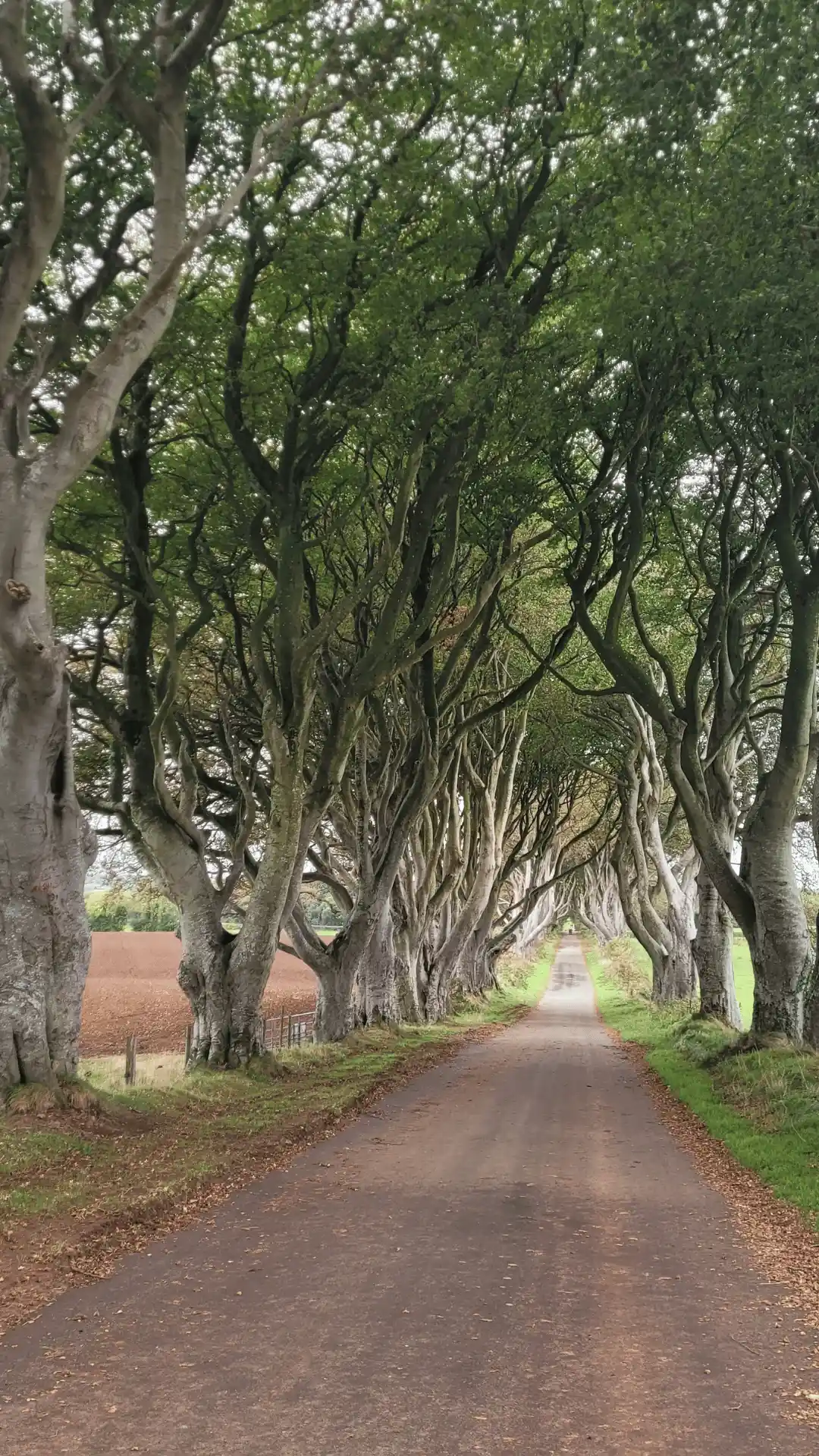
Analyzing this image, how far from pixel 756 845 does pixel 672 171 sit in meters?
9.02

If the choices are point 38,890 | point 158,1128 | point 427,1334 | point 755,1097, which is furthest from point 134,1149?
point 755,1097

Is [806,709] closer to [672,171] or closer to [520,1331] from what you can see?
[672,171]

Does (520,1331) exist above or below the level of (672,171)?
below

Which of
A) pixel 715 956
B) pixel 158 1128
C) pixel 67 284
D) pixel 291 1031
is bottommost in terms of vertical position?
pixel 291 1031

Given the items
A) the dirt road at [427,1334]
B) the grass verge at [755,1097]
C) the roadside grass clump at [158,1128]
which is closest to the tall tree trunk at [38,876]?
the roadside grass clump at [158,1128]

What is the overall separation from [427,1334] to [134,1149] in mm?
4514

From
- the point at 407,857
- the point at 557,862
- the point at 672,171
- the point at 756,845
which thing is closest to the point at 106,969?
the point at 557,862

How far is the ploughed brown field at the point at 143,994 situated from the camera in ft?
99.0

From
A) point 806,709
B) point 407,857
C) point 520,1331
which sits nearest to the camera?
point 520,1331

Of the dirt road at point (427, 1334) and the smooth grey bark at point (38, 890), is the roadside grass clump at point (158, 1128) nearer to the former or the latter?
the smooth grey bark at point (38, 890)

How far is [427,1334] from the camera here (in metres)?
5.12

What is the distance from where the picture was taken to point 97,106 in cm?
634

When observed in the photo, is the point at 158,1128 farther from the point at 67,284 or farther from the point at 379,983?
the point at 379,983

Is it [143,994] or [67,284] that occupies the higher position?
[67,284]
